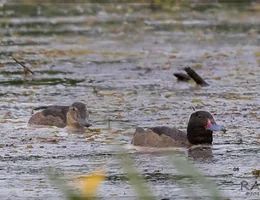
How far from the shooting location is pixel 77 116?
48.4ft

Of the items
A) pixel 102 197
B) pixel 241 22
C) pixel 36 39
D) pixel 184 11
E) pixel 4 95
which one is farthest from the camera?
pixel 184 11

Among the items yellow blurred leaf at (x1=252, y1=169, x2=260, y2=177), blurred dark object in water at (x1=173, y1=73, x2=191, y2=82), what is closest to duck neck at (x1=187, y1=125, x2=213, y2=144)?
yellow blurred leaf at (x1=252, y1=169, x2=260, y2=177)

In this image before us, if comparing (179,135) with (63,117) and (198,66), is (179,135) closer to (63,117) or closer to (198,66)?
(63,117)

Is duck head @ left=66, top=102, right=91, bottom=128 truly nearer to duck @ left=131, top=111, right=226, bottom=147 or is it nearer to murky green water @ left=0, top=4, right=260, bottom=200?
murky green water @ left=0, top=4, right=260, bottom=200

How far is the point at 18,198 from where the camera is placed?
9.86 meters

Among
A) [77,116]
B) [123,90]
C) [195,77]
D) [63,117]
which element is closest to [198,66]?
[195,77]

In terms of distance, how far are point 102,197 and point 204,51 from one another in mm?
16725

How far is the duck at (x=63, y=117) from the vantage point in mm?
14820

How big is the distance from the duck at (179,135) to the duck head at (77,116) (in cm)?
174

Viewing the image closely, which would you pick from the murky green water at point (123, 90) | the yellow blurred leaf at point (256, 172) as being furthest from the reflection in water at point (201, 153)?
the yellow blurred leaf at point (256, 172)

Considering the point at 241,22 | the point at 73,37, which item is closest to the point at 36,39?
the point at 73,37

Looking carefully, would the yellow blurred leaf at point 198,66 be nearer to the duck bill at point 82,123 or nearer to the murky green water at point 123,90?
the murky green water at point 123,90

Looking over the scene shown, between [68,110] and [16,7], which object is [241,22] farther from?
[68,110]

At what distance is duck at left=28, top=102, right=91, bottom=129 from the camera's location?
48.6 ft
